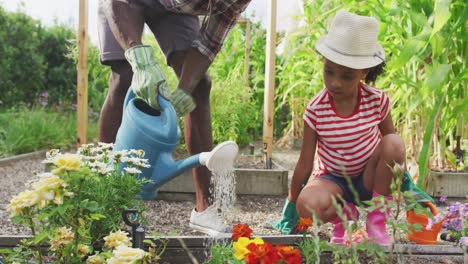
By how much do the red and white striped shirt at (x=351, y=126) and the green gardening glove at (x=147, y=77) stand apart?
1.59 ft

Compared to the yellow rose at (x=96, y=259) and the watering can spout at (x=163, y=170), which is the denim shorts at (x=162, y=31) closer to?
the watering can spout at (x=163, y=170)

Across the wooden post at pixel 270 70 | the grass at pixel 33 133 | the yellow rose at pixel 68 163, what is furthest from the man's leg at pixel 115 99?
the grass at pixel 33 133

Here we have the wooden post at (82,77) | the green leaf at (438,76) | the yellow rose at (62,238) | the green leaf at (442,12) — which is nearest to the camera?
the yellow rose at (62,238)

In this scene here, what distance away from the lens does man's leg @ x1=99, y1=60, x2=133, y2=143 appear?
2.10 m

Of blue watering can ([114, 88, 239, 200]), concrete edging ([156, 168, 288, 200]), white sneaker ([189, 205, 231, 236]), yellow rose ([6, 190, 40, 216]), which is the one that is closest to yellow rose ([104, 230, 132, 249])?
yellow rose ([6, 190, 40, 216])

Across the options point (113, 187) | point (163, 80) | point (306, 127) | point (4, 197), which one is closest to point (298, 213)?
point (306, 127)

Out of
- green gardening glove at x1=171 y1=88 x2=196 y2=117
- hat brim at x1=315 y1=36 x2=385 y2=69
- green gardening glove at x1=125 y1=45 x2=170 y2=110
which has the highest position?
hat brim at x1=315 y1=36 x2=385 y2=69

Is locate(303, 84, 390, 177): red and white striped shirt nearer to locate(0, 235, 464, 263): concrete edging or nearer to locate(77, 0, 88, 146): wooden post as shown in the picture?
locate(0, 235, 464, 263): concrete edging

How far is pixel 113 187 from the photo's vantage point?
4.67ft

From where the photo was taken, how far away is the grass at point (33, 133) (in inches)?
191

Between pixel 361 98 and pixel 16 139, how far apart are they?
A: 3.57 metres

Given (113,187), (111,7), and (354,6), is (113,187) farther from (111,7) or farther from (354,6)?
(354,6)

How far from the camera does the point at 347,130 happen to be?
1943 millimetres

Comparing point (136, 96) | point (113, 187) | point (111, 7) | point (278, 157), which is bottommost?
point (278, 157)
